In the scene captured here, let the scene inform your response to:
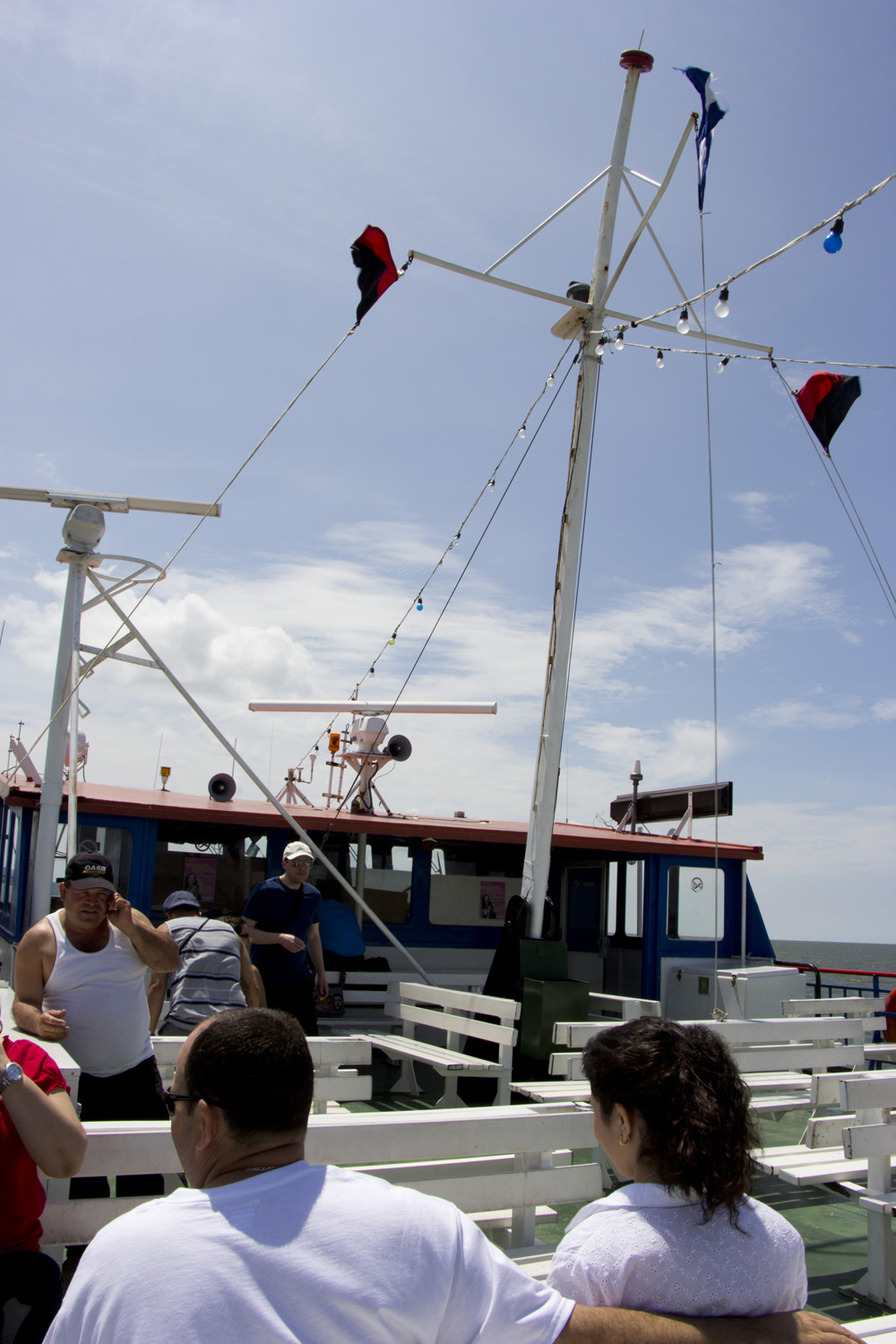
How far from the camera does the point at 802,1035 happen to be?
21.9 ft

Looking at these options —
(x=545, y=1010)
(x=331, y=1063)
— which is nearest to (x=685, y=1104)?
(x=331, y=1063)

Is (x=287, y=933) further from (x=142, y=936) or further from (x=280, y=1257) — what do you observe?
(x=280, y=1257)

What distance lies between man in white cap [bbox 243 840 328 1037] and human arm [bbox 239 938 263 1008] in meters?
1.03

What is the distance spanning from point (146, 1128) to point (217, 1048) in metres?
1.50

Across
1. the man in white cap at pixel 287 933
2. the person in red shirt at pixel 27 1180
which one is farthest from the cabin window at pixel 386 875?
the person in red shirt at pixel 27 1180

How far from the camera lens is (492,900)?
11.1 m

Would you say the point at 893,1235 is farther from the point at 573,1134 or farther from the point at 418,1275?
the point at 418,1275

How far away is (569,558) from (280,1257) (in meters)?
7.55

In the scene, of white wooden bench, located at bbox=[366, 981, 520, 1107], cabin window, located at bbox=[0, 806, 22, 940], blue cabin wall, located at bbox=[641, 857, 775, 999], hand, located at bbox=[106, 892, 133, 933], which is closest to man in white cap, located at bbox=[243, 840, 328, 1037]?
white wooden bench, located at bbox=[366, 981, 520, 1107]

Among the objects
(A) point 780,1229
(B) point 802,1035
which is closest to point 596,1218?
(A) point 780,1229

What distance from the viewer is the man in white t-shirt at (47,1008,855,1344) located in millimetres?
1445

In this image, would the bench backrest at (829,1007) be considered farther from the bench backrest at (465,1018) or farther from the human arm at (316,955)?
the human arm at (316,955)

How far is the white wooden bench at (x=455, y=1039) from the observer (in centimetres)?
646

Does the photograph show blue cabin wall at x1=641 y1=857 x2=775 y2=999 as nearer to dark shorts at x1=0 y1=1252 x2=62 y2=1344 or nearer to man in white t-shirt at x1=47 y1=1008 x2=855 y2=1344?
dark shorts at x1=0 y1=1252 x2=62 y2=1344
